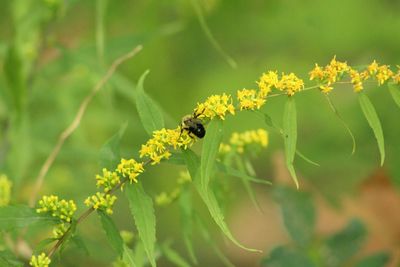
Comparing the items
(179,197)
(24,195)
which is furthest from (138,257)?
(24,195)

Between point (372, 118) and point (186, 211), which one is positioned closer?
point (372, 118)

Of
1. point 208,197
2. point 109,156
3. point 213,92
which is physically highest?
point 213,92

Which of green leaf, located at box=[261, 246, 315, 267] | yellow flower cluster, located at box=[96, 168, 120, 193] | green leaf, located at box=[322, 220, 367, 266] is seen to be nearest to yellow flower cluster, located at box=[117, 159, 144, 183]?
yellow flower cluster, located at box=[96, 168, 120, 193]

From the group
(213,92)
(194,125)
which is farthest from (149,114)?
(213,92)

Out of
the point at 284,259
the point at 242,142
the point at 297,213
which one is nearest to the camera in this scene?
the point at 242,142

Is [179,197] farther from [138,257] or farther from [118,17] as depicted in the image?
[118,17]

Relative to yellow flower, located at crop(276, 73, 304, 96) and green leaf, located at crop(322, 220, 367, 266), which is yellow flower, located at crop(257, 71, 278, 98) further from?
green leaf, located at crop(322, 220, 367, 266)

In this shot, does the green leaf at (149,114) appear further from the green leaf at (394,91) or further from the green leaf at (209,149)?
the green leaf at (394,91)

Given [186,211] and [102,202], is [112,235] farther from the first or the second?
[186,211]

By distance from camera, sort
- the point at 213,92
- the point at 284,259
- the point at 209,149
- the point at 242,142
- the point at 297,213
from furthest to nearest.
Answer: the point at 213,92, the point at 297,213, the point at 284,259, the point at 242,142, the point at 209,149
